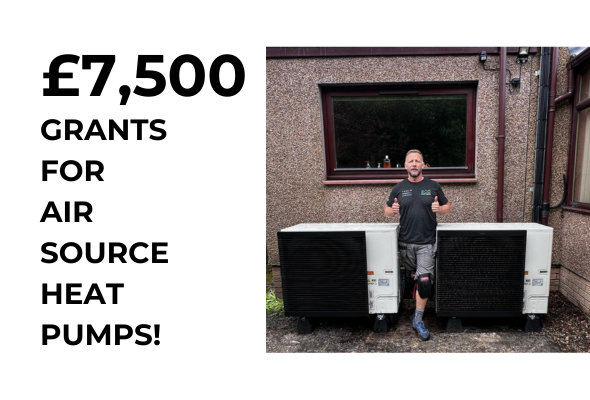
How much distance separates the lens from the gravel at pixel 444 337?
263 centimetres

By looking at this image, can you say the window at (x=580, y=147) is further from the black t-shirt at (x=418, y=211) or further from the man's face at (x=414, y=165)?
the man's face at (x=414, y=165)

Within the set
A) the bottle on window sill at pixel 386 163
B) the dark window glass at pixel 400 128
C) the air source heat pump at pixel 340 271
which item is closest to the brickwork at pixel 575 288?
the dark window glass at pixel 400 128

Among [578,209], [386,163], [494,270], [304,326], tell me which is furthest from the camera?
[386,163]

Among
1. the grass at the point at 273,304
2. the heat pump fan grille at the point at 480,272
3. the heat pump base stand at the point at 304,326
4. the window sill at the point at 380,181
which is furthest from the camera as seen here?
the grass at the point at 273,304

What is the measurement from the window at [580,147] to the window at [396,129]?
2.98 ft

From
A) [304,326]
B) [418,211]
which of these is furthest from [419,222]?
[304,326]

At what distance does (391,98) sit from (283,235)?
1.98 m

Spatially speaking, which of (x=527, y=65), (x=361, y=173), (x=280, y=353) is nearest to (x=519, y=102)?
(x=527, y=65)

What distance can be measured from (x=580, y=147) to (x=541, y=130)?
38 cm

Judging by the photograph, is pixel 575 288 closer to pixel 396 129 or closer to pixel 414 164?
pixel 414 164

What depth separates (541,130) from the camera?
3281mm

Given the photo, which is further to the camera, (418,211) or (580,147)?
(580,147)

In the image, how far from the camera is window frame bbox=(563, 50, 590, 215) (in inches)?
119

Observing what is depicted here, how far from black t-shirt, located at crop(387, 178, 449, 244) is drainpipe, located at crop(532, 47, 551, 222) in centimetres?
133
